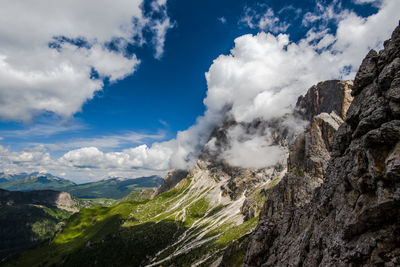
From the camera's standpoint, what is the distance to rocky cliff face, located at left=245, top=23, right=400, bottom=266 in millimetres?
19312

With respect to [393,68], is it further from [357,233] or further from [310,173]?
[310,173]

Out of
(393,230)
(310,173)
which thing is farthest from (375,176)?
(310,173)

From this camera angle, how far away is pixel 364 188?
901 inches

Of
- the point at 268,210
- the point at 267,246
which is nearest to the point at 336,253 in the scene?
the point at 267,246

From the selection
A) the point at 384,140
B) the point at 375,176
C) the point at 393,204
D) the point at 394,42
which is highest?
the point at 394,42

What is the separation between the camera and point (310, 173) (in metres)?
139

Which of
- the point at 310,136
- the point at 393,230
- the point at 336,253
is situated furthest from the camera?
the point at 310,136

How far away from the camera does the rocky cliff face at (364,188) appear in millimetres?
19312

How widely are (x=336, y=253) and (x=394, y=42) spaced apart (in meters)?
25.1

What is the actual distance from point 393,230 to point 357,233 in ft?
11.5

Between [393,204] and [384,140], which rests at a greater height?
[384,140]

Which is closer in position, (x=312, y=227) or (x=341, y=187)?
(x=341, y=187)

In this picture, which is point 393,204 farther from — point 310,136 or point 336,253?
point 310,136

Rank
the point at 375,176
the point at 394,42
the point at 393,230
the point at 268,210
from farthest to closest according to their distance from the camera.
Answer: the point at 268,210
the point at 394,42
the point at 375,176
the point at 393,230
